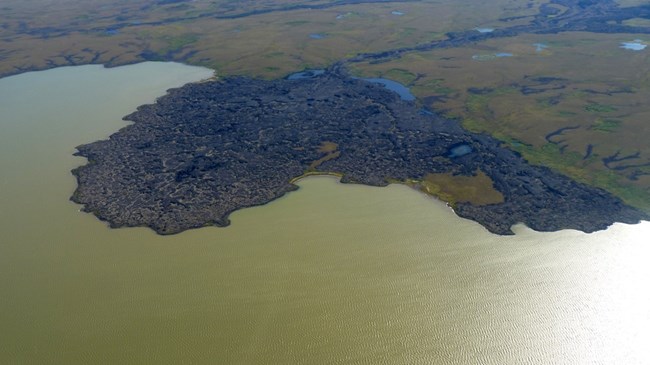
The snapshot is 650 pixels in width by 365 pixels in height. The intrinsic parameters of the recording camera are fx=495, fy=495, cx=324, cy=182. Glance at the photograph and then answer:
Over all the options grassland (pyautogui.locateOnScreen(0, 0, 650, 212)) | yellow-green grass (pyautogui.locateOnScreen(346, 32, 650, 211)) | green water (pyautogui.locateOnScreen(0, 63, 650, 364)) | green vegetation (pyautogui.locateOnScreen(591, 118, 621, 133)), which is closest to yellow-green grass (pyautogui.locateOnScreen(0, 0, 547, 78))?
grassland (pyautogui.locateOnScreen(0, 0, 650, 212))

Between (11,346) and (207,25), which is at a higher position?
(207,25)

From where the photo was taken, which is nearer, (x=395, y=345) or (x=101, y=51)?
(x=395, y=345)

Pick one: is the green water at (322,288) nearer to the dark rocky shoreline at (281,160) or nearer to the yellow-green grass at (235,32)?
the dark rocky shoreline at (281,160)

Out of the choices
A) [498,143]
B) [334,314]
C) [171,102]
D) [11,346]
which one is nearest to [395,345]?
[334,314]

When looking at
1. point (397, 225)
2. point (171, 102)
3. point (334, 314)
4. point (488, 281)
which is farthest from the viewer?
point (171, 102)

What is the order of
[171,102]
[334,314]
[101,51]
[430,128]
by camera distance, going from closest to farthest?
[334,314] → [430,128] → [171,102] → [101,51]

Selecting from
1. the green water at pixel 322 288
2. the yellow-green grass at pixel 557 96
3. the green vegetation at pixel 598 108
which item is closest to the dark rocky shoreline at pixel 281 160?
the green water at pixel 322 288

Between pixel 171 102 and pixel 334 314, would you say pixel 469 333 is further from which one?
pixel 171 102

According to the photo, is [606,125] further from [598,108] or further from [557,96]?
[557,96]

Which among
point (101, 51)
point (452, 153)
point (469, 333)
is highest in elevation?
point (101, 51)
